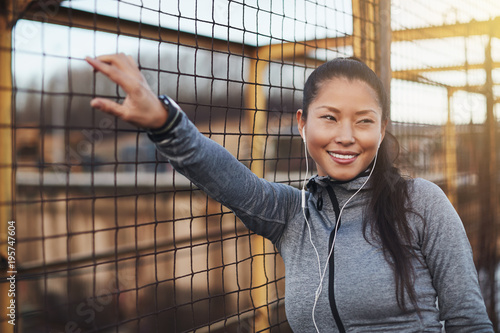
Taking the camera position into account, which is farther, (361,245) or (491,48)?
(491,48)

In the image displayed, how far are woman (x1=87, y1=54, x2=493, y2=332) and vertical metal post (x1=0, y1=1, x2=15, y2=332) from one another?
2.78 ft

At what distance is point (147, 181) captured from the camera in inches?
173

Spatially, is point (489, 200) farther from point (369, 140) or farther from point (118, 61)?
point (118, 61)

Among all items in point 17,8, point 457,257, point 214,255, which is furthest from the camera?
point 214,255

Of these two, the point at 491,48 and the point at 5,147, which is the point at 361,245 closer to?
the point at 5,147

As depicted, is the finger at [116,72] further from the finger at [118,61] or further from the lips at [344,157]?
the lips at [344,157]

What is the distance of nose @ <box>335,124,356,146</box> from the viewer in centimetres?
116

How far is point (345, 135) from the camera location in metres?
1.16

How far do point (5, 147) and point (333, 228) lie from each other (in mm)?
1282

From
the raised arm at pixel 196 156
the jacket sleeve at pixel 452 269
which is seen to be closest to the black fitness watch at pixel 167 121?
the raised arm at pixel 196 156

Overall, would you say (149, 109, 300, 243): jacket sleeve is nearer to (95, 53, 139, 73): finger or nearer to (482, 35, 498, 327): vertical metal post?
(95, 53, 139, 73): finger

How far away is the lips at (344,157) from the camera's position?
1188 millimetres

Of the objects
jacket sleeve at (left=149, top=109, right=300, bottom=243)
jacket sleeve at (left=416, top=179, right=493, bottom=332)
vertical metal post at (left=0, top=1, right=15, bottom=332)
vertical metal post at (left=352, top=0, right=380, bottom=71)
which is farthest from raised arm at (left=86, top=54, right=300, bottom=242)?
vertical metal post at (left=352, top=0, right=380, bottom=71)

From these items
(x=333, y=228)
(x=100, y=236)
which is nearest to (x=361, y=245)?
(x=333, y=228)
